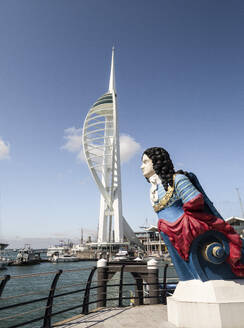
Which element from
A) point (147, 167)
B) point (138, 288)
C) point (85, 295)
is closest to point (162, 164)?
point (147, 167)

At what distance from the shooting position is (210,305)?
3.78 meters

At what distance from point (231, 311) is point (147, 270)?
409 cm

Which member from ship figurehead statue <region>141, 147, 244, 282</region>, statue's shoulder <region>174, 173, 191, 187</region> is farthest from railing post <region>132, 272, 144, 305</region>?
statue's shoulder <region>174, 173, 191, 187</region>

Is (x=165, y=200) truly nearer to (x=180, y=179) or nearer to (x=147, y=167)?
(x=180, y=179)

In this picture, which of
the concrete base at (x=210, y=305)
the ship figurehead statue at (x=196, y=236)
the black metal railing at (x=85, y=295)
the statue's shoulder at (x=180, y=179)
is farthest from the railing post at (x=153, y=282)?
the statue's shoulder at (x=180, y=179)

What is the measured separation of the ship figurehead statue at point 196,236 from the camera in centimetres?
402

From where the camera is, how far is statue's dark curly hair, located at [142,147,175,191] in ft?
14.9

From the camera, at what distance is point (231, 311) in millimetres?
3736

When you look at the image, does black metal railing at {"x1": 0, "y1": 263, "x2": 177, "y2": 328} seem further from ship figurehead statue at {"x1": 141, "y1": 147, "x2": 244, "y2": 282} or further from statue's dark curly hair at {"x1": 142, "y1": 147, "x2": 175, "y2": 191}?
statue's dark curly hair at {"x1": 142, "y1": 147, "x2": 175, "y2": 191}

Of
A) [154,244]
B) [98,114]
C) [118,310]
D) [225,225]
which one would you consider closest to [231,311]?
[225,225]

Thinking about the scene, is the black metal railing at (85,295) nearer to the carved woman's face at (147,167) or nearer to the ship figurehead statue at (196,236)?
the ship figurehead statue at (196,236)

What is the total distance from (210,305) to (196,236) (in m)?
1.01

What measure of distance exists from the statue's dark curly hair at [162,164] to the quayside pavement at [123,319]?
2.43 meters

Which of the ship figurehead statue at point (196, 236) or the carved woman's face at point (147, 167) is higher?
the carved woman's face at point (147, 167)
